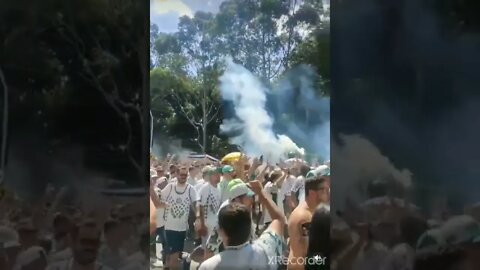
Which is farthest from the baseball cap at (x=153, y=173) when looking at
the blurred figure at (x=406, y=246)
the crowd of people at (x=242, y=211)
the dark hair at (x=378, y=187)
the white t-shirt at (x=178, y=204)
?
the blurred figure at (x=406, y=246)

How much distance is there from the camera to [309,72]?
169 inches

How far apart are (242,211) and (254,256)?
0.32m

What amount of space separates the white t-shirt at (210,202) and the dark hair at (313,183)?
611 millimetres

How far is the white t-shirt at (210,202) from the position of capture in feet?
14.1

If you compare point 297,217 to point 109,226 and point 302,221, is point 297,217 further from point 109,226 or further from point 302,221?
point 109,226

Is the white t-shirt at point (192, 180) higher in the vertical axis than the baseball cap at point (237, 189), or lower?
higher

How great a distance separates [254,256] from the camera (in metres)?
4.20

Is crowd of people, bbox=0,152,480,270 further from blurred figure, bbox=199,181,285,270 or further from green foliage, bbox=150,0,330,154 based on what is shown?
green foliage, bbox=150,0,330,154

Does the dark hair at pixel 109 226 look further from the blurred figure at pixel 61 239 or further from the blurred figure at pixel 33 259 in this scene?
the blurred figure at pixel 33 259

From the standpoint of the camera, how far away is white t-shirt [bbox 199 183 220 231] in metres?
4.30

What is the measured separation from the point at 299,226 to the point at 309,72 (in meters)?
1.05

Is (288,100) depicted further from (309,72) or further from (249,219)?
(249,219)

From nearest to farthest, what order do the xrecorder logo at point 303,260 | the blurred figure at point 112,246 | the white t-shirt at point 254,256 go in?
the white t-shirt at point 254,256
the xrecorder logo at point 303,260
the blurred figure at point 112,246

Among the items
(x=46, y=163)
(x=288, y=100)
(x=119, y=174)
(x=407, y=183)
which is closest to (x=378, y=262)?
(x=407, y=183)
